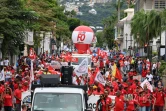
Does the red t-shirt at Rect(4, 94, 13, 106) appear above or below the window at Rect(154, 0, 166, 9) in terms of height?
below

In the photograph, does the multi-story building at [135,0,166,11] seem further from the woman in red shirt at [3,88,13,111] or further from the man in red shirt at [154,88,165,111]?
the woman in red shirt at [3,88,13,111]

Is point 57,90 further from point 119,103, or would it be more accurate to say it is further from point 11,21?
point 11,21

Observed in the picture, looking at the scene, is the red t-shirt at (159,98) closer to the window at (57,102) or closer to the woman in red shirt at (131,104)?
the woman in red shirt at (131,104)

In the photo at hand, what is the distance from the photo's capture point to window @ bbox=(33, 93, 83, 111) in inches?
612

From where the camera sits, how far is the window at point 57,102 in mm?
15547

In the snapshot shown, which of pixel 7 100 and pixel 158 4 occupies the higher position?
pixel 158 4

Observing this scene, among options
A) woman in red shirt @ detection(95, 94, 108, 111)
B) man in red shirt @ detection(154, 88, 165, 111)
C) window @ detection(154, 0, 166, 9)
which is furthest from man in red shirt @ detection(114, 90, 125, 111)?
window @ detection(154, 0, 166, 9)

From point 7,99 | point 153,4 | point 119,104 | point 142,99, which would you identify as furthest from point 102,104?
point 153,4

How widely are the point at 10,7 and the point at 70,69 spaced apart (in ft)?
34.6

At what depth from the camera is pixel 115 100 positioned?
67.6 ft

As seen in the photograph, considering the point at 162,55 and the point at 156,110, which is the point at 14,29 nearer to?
the point at 156,110

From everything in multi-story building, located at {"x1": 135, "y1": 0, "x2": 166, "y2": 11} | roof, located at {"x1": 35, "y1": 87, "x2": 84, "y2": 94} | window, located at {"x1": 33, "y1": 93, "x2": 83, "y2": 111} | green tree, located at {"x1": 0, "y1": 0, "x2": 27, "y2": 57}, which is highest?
multi-story building, located at {"x1": 135, "y1": 0, "x2": 166, "y2": 11}

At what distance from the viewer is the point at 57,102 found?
1566cm

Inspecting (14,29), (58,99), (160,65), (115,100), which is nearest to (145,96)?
(115,100)
